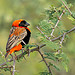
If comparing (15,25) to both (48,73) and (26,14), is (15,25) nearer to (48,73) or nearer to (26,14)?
(48,73)

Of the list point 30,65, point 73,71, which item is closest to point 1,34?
point 30,65

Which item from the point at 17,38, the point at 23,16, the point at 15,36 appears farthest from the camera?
the point at 23,16

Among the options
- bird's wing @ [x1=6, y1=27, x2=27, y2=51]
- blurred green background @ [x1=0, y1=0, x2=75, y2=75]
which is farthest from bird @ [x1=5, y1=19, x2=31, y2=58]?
blurred green background @ [x1=0, y1=0, x2=75, y2=75]

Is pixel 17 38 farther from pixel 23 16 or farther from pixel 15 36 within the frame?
pixel 23 16

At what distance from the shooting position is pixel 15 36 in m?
A: 4.41

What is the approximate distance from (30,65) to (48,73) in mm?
4346

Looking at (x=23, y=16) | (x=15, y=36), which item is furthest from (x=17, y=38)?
(x=23, y=16)

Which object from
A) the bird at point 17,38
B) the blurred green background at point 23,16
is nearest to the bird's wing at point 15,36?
the bird at point 17,38

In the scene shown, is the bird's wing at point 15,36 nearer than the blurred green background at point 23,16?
Yes

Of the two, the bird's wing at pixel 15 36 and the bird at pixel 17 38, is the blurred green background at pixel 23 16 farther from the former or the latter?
the bird's wing at pixel 15 36

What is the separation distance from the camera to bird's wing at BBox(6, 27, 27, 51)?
419 cm

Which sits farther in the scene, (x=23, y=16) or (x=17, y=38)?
(x=23, y=16)

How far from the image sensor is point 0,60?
3.67 metres

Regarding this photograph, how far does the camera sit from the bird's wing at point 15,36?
4189 mm
